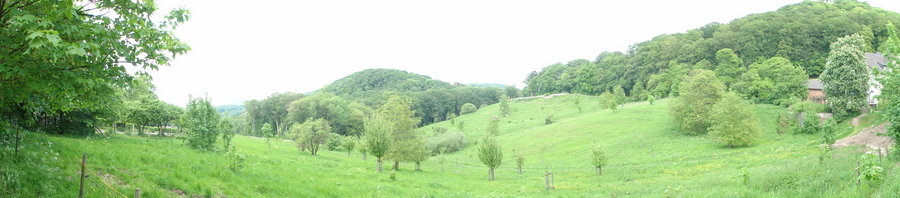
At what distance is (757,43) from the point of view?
7625 cm

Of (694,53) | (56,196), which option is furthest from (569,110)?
(56,196)

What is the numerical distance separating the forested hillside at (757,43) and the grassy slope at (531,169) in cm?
2710

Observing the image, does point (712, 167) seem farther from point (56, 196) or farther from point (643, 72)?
point (643, 72)

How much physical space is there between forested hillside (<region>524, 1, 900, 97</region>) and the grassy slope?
2710 cm

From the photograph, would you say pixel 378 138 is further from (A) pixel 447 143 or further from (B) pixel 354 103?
(B) pixel 354 103

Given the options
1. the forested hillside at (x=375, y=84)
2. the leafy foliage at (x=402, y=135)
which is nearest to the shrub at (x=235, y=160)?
the leafy foliage at (x=402, y=135)

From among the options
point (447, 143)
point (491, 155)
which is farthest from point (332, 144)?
point (491, 155)

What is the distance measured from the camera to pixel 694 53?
8062 centimetres

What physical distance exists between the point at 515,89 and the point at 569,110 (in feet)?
187

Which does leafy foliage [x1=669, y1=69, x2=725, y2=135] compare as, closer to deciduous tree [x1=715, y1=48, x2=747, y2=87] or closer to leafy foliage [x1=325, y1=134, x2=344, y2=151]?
deciduous tree [x1=715, y1=48, x2=747, y2=87]

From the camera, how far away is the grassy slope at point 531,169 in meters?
11.3

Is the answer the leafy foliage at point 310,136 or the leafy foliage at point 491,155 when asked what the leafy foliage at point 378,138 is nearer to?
the leafy foliage at point 491,155

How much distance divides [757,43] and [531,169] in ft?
215

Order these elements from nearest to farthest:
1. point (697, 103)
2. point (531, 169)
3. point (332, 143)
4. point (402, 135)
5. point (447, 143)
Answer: point (402, 135), point (531, 169), point (697, 103), point (332, 143), point (447, 143)
